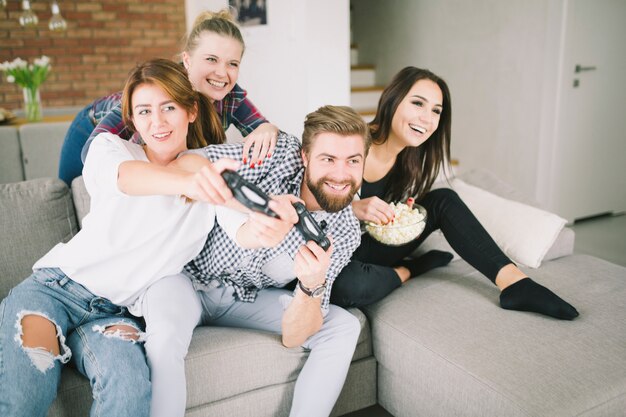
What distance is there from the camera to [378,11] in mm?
5215

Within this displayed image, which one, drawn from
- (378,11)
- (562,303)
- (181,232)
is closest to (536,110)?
(378,11)

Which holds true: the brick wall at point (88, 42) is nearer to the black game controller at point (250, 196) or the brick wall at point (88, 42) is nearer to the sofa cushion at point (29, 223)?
the sofa cushion at point (29, 223)

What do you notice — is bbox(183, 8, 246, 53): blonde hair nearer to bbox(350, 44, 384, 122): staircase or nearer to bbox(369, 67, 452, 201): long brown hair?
bbox(369, 67, 452, 201): long brown hair

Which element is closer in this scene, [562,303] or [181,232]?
[181,232]

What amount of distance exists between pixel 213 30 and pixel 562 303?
4.75 ft

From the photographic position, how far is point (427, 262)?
2.11 metres

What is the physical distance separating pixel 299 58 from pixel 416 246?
1899 mm

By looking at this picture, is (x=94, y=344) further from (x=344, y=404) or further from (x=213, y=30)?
(x=213, y=30)

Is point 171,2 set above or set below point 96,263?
above

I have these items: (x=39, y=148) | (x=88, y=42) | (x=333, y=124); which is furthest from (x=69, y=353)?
(x=88, y=42)

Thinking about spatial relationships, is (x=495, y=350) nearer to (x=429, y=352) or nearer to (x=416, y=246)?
(x=429, y=352)

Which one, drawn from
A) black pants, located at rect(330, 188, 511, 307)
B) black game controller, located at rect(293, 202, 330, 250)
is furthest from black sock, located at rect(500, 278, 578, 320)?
black game controller, located at rect(293, 202, 330, 250)

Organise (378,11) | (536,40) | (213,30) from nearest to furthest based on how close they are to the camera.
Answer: (213,30), (536,40), (378,11)

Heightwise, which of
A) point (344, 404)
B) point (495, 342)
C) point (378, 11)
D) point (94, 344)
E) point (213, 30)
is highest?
point (378, 11)
